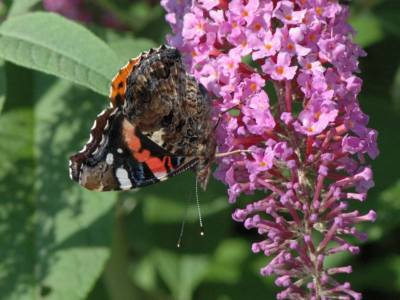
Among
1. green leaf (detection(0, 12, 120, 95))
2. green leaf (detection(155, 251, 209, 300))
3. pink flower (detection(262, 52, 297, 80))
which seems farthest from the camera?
green leaf (detection(155, 251, 209, 300))

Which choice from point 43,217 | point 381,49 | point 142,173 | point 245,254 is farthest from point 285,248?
point 381,49

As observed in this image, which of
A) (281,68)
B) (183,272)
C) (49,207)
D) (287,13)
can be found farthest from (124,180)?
(183,272)

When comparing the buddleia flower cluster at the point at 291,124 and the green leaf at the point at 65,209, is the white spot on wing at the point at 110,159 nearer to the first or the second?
the buddleia flower cluster at the point at 291,124

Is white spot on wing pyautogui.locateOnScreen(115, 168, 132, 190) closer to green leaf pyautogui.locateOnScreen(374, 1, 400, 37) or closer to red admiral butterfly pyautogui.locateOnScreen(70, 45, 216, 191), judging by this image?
red admiral butterfly pyautogui.locateOnScreen(70, 45, 216, 191)

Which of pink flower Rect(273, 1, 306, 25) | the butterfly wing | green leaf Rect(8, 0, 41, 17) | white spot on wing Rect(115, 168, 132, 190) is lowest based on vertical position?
white spot on wing Rect(115, 168, 132, 190)

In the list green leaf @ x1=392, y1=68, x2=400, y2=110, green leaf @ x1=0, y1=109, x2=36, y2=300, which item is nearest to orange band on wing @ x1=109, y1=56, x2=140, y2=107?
green leaf @ x1=0, y1=109, x2=36, y2=300

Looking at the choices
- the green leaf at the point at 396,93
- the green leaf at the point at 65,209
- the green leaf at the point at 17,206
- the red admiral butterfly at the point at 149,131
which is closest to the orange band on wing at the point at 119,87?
the red admiral butterfly at the point at 149,131

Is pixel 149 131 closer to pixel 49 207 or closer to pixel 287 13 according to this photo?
pixel 287 13
